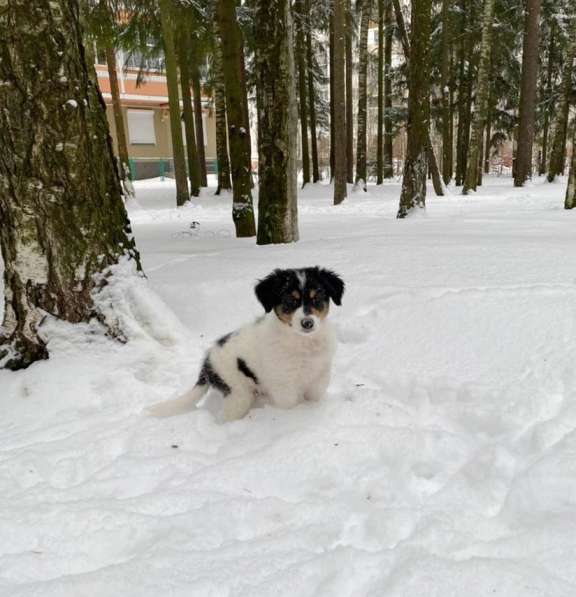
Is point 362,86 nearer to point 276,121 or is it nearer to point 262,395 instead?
point 276,121

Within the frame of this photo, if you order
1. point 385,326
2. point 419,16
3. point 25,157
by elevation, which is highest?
point 419,16

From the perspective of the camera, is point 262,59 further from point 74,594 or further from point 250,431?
point 74,594

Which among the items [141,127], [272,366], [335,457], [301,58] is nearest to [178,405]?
[272,366]

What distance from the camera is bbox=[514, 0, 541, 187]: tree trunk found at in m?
19.4

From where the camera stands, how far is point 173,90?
15750 millimetres

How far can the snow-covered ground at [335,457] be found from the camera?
206 cm

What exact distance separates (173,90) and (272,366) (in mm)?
14694

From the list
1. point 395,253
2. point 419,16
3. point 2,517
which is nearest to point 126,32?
point 419,16

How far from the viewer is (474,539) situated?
2.21m

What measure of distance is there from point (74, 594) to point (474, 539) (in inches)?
68.3

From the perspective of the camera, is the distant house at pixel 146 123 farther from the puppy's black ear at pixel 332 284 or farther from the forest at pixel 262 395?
the puppy's black ear at pixel 332 284

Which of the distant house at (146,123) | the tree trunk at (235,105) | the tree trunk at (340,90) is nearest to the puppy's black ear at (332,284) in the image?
the tree trunk at (235,105)

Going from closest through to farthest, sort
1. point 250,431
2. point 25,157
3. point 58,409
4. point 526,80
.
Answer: point 250,431 → point 58,409 → point 25,157 → point 526,80

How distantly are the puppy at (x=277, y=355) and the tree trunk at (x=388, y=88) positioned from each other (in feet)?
83.0
